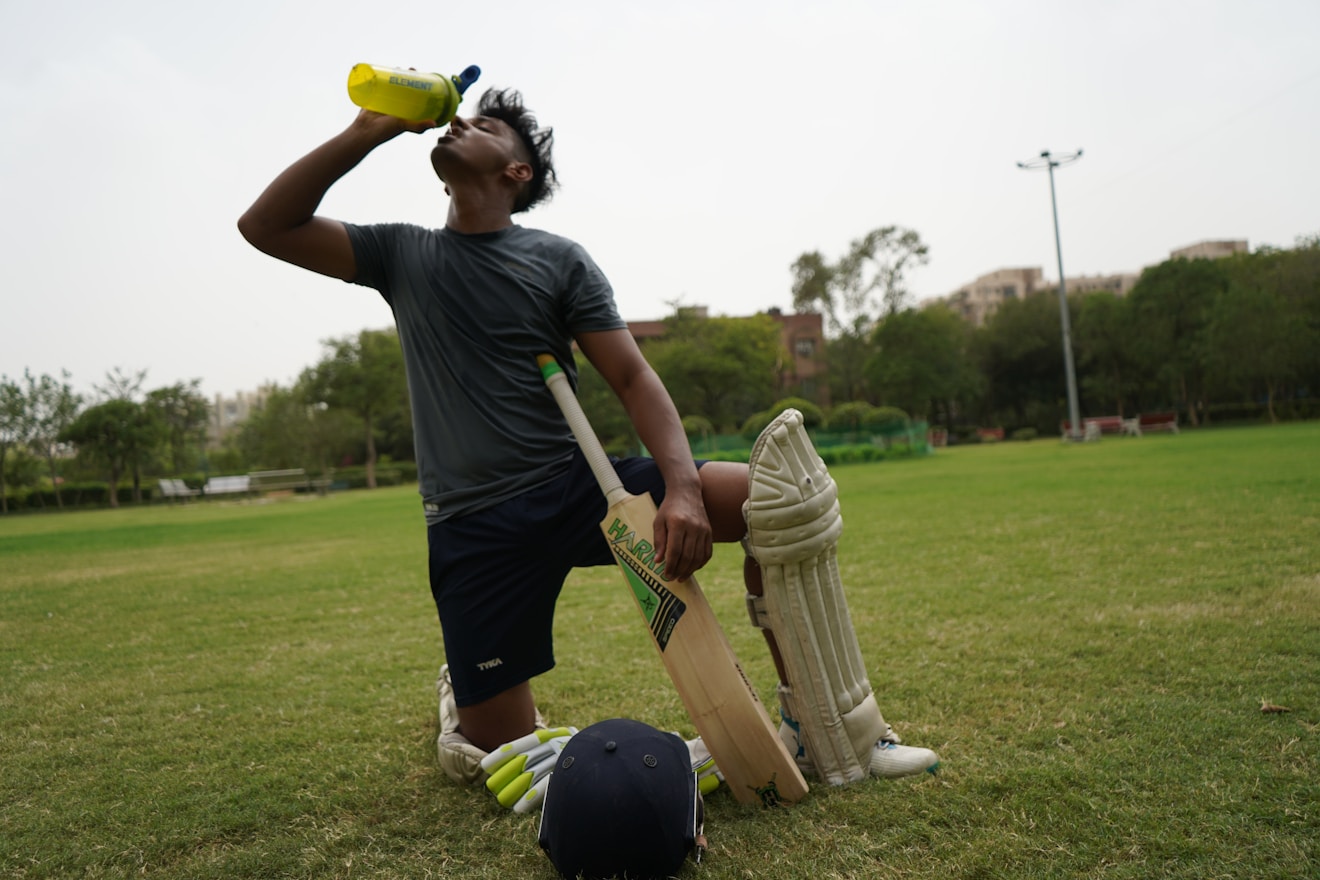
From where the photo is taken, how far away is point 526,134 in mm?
2859

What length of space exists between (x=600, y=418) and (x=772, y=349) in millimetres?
14723

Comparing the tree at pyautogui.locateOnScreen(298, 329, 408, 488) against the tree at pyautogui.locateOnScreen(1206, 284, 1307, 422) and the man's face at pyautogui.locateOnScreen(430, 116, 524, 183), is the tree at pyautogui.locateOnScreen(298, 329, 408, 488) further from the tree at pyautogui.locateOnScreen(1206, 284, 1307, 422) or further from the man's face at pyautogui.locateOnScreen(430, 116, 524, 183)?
the man's face at pyautogui.locateOnScreen(430, 116, 524, 183)

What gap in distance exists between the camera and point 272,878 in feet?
6.64

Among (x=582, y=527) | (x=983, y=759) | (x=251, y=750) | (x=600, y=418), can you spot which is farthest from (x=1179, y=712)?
(x=600, y=418)

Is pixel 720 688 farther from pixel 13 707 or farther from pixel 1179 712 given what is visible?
pixel 13 707

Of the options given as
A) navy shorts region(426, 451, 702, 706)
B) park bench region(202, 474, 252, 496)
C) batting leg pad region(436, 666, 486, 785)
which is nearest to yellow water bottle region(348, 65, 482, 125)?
navy shorts region(426, 451, 702, 706)

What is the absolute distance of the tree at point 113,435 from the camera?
36.9 meters

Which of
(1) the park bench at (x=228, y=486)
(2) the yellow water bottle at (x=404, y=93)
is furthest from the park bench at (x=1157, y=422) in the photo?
(2) the yellow water bottle at (x=404, y=93)

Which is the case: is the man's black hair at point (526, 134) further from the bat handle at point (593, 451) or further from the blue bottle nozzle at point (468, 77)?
the bat handle at point (593, 451)

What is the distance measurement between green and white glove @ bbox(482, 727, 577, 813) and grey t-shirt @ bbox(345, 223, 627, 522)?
0.69 m

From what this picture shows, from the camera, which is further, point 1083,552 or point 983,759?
point 1083,552

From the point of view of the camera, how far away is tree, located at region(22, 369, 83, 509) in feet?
127

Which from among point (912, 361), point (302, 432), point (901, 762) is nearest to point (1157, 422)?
point (912, 361)

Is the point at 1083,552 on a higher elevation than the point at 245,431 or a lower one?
lower
